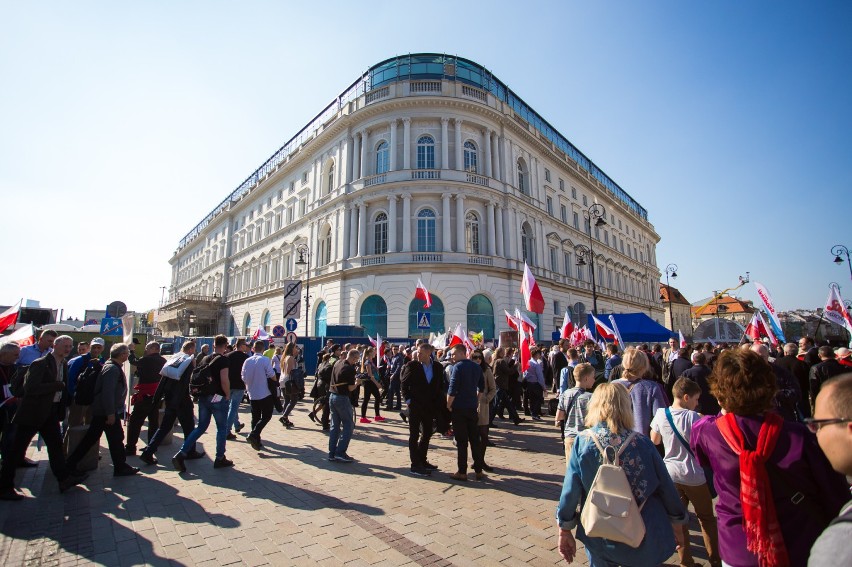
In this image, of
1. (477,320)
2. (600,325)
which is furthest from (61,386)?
(477,320)

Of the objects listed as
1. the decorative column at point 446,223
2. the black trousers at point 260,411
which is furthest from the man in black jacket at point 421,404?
the decorative column at point 446,223

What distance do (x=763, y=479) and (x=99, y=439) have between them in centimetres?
798

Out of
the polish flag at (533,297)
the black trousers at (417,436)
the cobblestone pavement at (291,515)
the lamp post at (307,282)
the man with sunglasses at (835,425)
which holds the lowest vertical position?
the cobblestone pavement at (291,515)

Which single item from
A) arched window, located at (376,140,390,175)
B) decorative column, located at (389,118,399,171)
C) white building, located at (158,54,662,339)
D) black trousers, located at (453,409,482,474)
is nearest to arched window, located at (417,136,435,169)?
white building, located at (158,54,662,339)

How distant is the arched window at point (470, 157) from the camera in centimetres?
2775

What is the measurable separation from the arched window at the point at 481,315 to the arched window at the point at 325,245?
11.9 m

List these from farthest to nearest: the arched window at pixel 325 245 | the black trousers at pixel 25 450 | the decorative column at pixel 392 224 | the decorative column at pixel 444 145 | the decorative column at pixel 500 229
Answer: the arched window at pixel 325 245 → the decorative column at pixel 500 229 → the decorative column at pixel 444 145 → the decorative column at pixel 392 224 → the black trousers at pixel 25 450

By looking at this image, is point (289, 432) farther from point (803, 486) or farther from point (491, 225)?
point (491, 225)

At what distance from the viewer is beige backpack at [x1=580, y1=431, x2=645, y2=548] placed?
2.42 meters

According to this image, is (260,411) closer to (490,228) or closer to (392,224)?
(392,224)

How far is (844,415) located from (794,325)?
82.4 metres

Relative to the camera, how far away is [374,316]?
26.0m

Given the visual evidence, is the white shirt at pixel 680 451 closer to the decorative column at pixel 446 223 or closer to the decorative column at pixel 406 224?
the decorative column at pixel 446 223

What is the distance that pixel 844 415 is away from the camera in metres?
1.54
